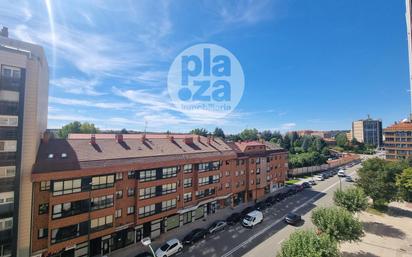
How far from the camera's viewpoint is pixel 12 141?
1872 cm

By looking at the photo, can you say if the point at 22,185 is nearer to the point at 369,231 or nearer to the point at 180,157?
the point at 180,157

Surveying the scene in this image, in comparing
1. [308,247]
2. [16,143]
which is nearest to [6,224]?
[16,143]

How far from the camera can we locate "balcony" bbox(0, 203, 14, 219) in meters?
17.9

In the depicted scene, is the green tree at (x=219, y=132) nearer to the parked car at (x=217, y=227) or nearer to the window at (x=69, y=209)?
the parked car at (x=217, y=227)

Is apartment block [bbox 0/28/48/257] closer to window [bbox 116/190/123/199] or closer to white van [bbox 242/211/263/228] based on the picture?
window [bbox 116/190/123/199]

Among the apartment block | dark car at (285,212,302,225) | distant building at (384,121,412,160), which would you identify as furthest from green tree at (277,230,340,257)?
distant building at (384,121,412,160)

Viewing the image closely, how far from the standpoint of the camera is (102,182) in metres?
22.9

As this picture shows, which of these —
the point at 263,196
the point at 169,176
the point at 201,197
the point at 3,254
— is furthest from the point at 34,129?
the point at 263,196

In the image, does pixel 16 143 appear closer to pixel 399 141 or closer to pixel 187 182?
pixel 187 182

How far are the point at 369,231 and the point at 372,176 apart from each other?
429 inches

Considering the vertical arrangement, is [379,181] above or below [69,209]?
above

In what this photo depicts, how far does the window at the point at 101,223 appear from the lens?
22031mm

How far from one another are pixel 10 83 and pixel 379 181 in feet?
162

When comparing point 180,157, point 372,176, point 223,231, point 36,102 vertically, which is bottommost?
point 223,231
